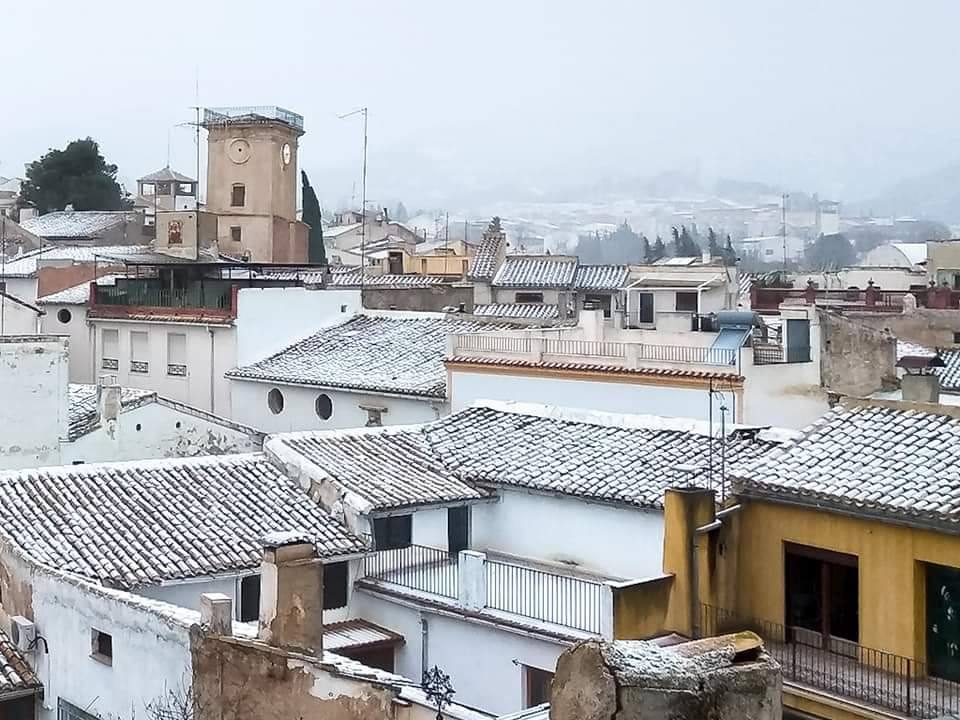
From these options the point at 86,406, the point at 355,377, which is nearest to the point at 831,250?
the point at 355,377

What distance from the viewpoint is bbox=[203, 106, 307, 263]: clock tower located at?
151 ft

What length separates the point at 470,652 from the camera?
52.7ft

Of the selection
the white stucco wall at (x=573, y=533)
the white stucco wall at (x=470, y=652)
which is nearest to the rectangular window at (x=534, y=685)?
the white stucco wall at (x=470, y=652)

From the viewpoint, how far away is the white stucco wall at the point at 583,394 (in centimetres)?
2194

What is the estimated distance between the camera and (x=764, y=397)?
860 inches

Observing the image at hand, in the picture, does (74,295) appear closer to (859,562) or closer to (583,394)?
(583,394)

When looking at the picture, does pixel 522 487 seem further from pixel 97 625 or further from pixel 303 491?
pixel 97 625

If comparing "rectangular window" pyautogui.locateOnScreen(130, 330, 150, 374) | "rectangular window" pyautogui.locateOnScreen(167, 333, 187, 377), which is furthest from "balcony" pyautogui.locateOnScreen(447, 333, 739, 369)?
"rectangular window" pyautogui.locateOnScreen(130, 330, 150, 374)

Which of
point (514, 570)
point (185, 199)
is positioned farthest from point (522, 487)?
point (185, 199)

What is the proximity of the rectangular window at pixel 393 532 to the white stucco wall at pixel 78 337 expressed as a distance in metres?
19.8

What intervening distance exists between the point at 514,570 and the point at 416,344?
1447 centimetres

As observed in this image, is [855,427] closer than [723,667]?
No

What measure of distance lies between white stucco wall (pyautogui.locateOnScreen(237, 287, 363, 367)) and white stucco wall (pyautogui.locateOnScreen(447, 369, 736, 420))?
8081 millimetres

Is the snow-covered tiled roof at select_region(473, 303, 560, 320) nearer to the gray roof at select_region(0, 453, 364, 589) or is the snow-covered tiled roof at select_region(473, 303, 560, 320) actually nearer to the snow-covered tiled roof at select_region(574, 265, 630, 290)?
the snow-covered tiled roof at select_region(574, 265, 630, 290)
